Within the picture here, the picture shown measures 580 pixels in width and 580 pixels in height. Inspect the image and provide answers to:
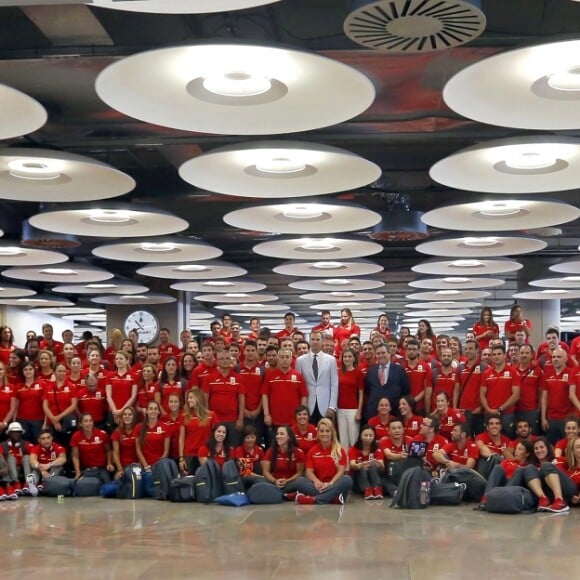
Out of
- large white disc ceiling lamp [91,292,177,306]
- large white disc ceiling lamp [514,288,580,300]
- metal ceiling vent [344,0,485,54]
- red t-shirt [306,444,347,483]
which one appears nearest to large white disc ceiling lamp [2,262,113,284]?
large white disc ceiling lamp [91,292,177,306]

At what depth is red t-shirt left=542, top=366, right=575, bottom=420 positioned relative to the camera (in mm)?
13414

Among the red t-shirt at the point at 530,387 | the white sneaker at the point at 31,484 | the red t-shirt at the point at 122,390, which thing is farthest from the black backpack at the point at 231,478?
the red t-shirt at the point at 530,387

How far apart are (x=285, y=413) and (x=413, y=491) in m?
2.66

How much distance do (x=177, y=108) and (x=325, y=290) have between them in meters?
17.2

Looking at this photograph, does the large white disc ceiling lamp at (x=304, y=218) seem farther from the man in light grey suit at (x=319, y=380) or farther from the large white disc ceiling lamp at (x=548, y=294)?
the large white disc ceiling lamp at (x=548, y=294)

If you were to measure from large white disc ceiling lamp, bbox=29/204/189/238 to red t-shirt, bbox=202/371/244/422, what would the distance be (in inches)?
120

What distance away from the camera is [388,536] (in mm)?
10078

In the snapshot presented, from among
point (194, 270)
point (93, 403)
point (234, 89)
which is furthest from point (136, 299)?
point (234, 89)

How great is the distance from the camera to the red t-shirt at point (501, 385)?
13.7 metres

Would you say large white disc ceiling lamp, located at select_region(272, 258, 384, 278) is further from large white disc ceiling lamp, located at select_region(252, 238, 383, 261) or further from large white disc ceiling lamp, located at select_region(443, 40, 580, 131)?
large white disc ceiling lamp, located at select_region(443, 40, 580, 131)

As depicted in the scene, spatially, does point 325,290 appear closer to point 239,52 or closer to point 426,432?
point 426,432

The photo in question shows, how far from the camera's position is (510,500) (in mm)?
11594

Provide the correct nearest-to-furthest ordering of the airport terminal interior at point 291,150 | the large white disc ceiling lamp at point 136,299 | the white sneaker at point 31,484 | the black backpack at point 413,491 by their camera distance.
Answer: the airport terminal interior at point 291,150
the black backpack at point 413,491
the white sneaker at point 31,484
the large white disc ceiling lamp at point 136,299

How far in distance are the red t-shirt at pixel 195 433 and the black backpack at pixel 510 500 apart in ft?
14.7
